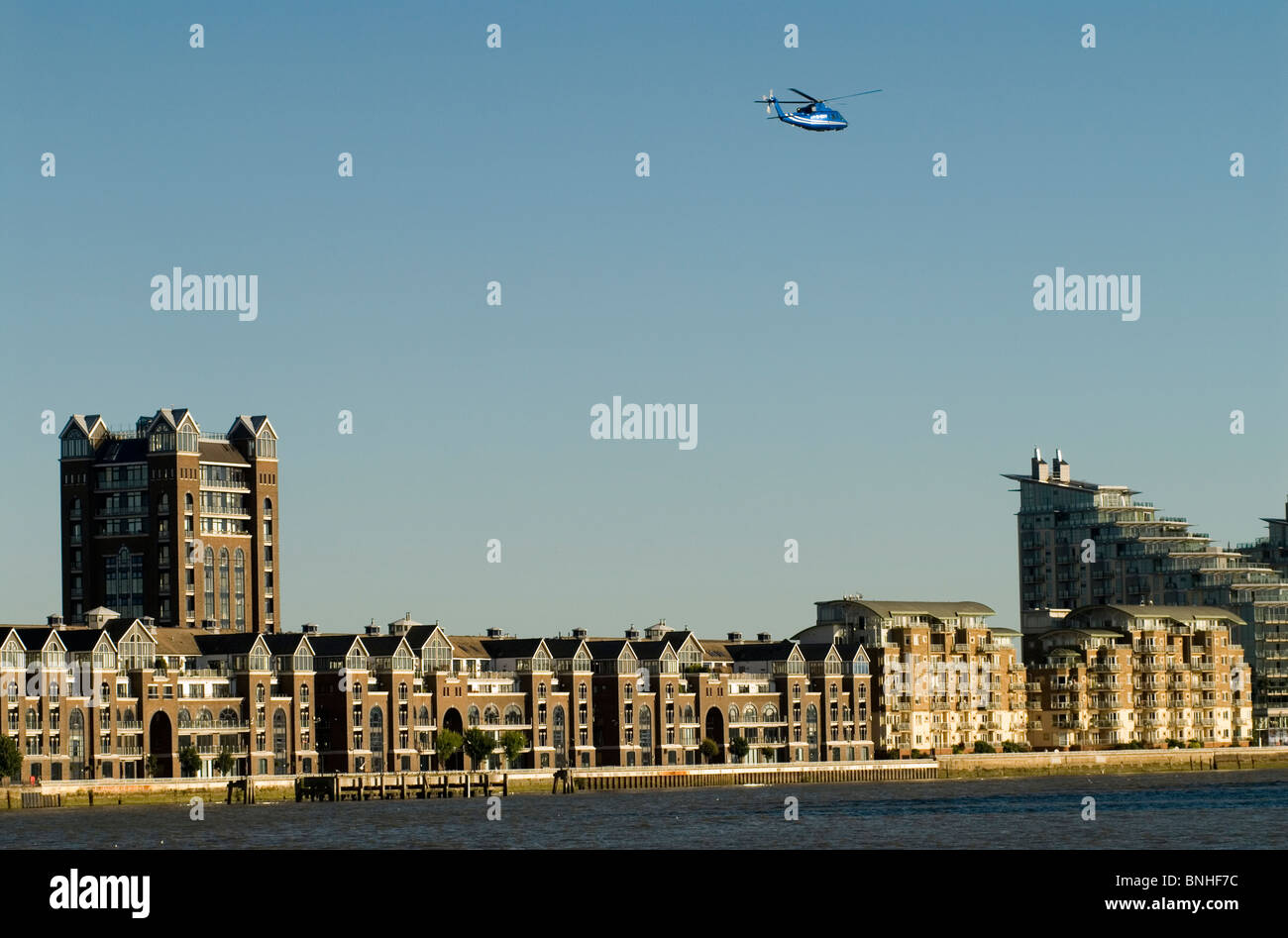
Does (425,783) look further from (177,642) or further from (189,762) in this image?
(177,642)

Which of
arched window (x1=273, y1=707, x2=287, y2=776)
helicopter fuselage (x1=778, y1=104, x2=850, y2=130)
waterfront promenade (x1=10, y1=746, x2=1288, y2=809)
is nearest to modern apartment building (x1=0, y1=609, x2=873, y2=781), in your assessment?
arched window (x1=273, y1=707, x2=287, y2=776)

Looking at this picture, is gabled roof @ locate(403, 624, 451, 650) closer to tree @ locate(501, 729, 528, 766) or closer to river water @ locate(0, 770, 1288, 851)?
tree @ locate(501, 729, 528, 766)

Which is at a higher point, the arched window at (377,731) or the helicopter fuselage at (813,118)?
the helicopter fuselage at (813,118)

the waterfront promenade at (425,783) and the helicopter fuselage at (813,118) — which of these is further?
the waterfront promenade at (425,783)

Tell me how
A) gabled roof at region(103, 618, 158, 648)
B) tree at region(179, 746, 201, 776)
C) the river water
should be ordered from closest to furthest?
the river water
tree at region(179, 746, 201, 776)
gabled roof at region(103, 618, 158, 648)

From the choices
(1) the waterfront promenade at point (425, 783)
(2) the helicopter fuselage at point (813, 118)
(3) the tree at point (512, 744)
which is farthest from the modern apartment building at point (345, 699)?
(2) the helicopter fuselage at point (813, 118)

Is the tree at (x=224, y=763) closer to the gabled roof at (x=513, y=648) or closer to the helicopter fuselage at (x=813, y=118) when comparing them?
the gabled roof at (x=513, y=648)
